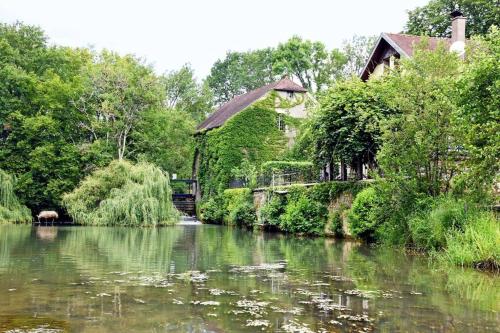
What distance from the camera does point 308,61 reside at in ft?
203

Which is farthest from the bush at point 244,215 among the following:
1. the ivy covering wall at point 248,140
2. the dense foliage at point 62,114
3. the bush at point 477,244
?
the bush at point 477,244

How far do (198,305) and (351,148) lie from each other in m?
15.4

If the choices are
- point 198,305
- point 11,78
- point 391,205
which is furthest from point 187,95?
point 198,305

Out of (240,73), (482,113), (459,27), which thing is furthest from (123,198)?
(240,73)

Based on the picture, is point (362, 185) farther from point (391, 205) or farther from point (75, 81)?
point (75, 81)

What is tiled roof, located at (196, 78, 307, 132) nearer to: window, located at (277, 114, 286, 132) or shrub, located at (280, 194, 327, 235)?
window, located at (277, 114, 286, 132)

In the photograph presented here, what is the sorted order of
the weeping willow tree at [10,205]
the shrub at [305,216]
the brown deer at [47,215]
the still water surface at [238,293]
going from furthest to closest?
the brown deer at [47,215] → the weeping willow tree at [10,205] → the shrub at [305,216] → the still water surface at [238,293]

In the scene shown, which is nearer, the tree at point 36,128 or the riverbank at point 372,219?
the riverbank at point 372,219

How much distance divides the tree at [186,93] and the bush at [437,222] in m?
47.8

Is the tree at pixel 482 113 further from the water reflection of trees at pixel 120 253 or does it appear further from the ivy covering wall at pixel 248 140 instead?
the ivy covering wall at pixel 248 140

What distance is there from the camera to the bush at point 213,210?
41031mm

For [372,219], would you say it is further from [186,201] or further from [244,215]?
[186,201]

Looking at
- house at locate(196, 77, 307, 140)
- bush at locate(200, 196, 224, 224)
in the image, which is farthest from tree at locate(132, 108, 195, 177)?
bush at locate(200, 196, 224, 224)

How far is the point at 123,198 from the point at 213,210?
882cm
